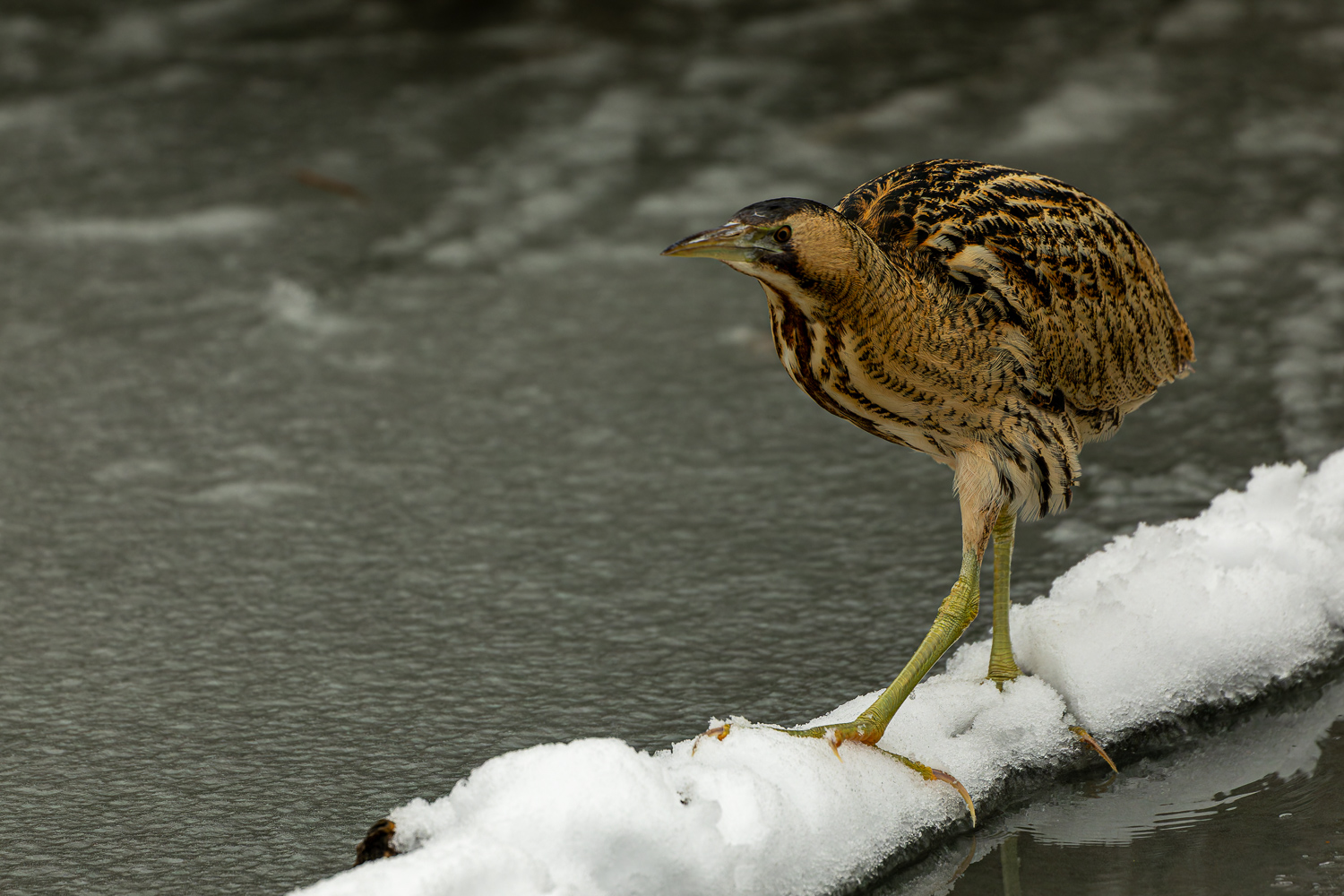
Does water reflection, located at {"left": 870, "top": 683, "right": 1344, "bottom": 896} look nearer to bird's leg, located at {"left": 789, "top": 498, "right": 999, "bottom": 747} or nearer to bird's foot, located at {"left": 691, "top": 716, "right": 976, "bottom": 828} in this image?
bird's foot, located at {"left": 691, "top": 716, "right": 976, "bottom": 828}

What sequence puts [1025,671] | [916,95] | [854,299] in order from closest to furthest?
1. [854,299]
2. [1025,671]
3. [916,95]

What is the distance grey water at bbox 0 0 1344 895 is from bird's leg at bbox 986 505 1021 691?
0.22 metres

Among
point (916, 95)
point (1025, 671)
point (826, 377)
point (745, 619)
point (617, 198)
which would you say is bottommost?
point (1025, 671)

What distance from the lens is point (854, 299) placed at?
2.15 metres

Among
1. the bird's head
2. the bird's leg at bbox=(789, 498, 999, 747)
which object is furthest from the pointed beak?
the bird's leg at bbox=(789, 498, 999, 747)

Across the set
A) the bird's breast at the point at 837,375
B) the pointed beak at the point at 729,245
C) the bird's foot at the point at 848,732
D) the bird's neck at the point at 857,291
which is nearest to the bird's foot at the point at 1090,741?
the bird's foot at the point at 848,732

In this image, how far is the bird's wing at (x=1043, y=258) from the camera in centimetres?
234

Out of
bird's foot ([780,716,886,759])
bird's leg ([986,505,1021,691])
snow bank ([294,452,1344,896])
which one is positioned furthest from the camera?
bird's leg ([986,505,1021,691])

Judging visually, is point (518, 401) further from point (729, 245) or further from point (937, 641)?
point (729, 245)

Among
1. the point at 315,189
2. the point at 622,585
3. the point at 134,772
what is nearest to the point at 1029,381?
the point at 622,585

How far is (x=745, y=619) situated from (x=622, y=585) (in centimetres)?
25

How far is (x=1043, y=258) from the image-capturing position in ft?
7.88

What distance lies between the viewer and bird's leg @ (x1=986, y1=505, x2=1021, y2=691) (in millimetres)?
2477

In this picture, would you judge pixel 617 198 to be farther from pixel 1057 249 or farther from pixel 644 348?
pixel 1057 249
